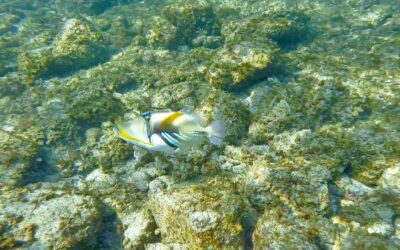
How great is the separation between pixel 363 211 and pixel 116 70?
6.12m

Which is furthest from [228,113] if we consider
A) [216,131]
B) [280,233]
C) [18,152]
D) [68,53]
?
[68,53]

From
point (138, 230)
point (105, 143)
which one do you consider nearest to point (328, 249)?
point (138, 230)

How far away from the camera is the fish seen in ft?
8.18

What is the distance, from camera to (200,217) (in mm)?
3959

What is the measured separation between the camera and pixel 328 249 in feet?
13.3

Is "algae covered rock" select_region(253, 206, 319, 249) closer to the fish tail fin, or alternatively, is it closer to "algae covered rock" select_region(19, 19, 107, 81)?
the fish tail fin

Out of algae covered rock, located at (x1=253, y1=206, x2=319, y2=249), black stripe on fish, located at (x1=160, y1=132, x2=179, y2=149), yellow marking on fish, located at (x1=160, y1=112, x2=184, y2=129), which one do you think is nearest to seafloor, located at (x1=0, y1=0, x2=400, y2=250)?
algae covered rock, located at (x1=253, y1=206, x2=319, y2=249)

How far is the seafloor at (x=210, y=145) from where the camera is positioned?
A: 166 inches

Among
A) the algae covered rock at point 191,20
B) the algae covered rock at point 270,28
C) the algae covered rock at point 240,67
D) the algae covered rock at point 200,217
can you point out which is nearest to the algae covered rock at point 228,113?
the algae covered rock at point 240,67

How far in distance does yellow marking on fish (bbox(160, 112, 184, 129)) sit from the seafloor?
185 cm

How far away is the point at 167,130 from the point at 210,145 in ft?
9.74

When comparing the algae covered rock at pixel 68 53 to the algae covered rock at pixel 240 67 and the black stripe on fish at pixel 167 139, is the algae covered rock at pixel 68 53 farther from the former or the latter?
the black stripe on fish at pixel 167 139

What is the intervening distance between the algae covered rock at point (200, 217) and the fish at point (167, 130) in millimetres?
1732

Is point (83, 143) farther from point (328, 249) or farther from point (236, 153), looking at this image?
point (328, 249)
